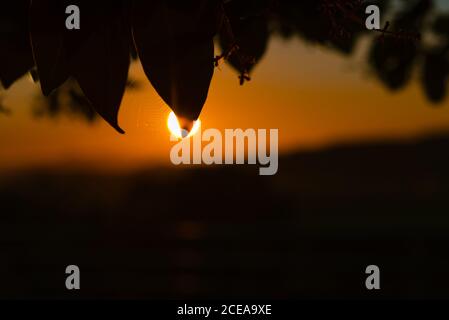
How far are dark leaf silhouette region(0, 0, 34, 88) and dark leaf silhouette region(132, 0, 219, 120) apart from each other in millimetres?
157

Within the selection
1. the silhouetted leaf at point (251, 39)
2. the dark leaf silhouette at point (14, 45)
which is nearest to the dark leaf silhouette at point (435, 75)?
the silhouetted leaf at point (251, 39)

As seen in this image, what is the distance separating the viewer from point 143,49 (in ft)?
2.37

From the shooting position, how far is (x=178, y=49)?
0.72m

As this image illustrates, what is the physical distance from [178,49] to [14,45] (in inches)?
8.2

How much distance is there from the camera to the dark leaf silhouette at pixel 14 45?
0.84 meters

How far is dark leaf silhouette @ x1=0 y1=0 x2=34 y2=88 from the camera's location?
84 centimetres

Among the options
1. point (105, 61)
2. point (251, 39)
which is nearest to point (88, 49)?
point (105, 61)

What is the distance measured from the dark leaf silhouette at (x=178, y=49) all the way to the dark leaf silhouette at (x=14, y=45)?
0.16m

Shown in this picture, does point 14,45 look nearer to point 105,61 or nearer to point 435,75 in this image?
point 105,61

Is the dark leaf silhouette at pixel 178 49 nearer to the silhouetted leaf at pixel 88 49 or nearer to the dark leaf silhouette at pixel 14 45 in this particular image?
the silhouetted leaf at pixel 88 49

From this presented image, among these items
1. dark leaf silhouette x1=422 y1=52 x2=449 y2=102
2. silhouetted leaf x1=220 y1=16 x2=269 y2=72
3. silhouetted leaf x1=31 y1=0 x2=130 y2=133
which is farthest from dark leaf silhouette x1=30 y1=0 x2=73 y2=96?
dark leaf silhouette x1=422 y1=52 x2=449 y2=102

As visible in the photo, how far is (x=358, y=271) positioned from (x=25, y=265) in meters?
8.33

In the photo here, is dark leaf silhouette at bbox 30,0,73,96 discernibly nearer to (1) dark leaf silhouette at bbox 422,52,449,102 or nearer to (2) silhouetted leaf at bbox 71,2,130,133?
(2) silhouetted leaf at bbox 71,2,130,133

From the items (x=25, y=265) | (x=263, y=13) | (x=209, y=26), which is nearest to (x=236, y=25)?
(x=263, y=13)
